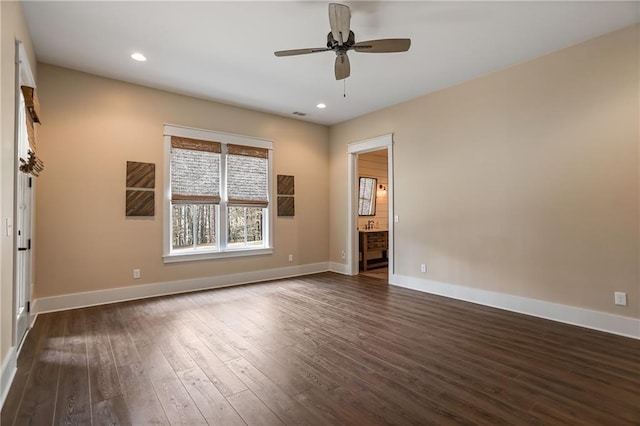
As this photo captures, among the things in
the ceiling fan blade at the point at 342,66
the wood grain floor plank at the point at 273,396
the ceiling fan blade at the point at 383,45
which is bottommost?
the wood grain floor plank at the point at 273,396

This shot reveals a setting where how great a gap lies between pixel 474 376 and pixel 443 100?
3869 mm

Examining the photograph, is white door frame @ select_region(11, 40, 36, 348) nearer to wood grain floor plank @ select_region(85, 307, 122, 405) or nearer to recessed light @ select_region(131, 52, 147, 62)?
wood grain floor plank @ select_region(85, 307, 122, 405)

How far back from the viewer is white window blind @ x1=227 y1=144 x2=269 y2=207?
5566 millimetres

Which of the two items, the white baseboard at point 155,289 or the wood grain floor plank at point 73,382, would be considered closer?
the wood grain floor plank at point 73,382

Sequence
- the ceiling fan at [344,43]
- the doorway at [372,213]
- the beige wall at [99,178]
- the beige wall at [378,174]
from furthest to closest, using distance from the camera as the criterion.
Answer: the beige wall at [378,174], the doorway at [372,213], the beige wall at [99,178], the ceiling fan at [344,43]

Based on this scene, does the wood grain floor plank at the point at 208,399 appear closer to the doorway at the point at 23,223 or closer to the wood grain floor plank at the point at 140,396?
the wood grain floor plank at the point at 140,396

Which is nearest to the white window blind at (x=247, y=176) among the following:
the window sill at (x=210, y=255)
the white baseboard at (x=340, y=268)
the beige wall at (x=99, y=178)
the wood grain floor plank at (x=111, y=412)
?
the beige wall at (x=99, y=178)

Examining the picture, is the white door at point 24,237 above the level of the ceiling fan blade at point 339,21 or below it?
below

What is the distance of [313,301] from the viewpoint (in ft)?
14.8

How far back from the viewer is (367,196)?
7.72 meters

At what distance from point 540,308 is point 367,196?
4.47 metres

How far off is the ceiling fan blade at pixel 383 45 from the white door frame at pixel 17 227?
9.55ft

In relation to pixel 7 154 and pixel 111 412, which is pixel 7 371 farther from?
pixel 7 154

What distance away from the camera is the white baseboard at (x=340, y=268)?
21.1 ft
